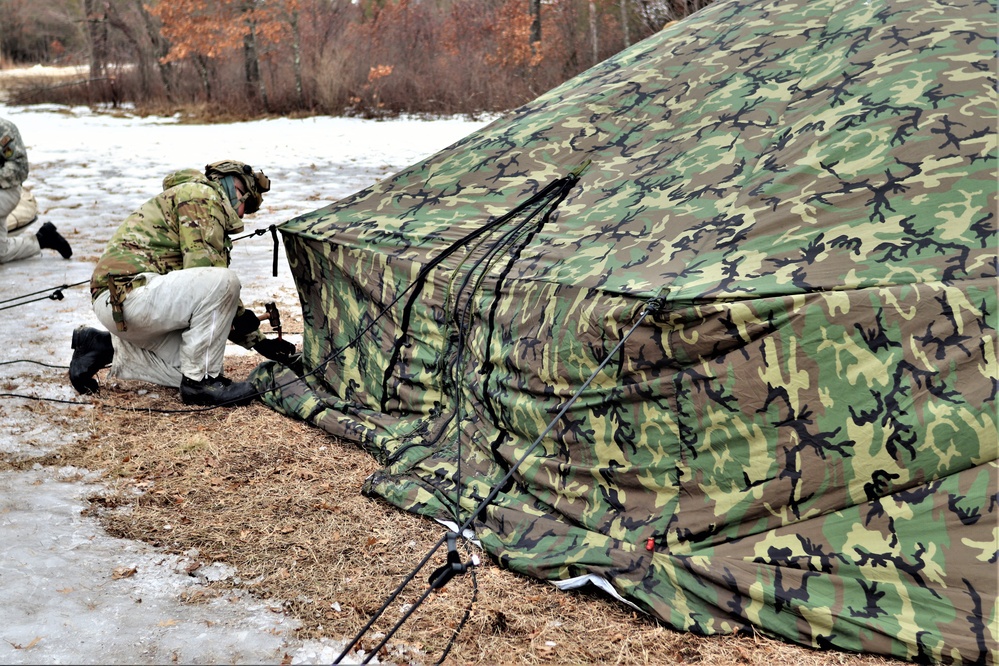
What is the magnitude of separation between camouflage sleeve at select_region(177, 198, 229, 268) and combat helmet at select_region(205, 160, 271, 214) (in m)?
0.21

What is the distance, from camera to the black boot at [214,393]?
16.0 feet

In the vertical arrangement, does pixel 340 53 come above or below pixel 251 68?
above

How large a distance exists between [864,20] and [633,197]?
120 centimetres

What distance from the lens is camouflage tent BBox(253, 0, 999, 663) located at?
8.87ft

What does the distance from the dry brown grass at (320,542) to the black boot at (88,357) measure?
7.9 inches

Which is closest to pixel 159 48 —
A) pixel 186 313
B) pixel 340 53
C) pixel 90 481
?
pixel 340 53

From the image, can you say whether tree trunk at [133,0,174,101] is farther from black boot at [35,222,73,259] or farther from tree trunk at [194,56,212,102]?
black boot at [35,222,73,259]

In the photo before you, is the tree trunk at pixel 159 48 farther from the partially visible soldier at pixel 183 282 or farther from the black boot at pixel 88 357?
the partially visible soldier at pixel 183 282

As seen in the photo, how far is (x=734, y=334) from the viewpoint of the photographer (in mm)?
2926

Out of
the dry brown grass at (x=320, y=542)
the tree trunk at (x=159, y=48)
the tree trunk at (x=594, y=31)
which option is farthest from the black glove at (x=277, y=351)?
the tree trunk at (x=159, y=48)

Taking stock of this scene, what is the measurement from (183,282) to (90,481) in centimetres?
121

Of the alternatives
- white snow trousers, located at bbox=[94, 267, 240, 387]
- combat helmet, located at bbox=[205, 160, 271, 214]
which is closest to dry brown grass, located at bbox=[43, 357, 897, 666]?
white snow trousers, located at bbox=[94, 267, 240, 387]

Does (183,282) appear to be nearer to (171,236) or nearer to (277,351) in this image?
(171,236)

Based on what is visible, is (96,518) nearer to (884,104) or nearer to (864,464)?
(864,464)
